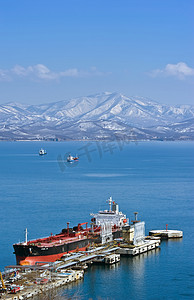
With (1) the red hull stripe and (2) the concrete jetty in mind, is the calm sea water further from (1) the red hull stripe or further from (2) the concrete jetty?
(1) the red hull stripe

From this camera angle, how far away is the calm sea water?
27.9 meters

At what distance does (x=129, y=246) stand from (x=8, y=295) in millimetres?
11459

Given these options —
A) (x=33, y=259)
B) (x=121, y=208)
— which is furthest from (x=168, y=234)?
(x=33, y=259)

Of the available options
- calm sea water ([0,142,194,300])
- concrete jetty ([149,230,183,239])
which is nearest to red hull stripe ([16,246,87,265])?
calm sea water ([0,142,194,300])

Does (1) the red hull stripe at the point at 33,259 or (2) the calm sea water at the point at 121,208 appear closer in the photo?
(2) the calm sea water at the point at 121,208

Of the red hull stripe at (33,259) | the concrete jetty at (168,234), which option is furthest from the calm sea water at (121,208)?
the red hull stripe at (33,259)

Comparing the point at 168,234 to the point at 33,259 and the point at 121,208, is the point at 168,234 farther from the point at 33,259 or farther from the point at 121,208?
the point at 33,259

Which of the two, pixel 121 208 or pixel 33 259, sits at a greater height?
pixel 121 208

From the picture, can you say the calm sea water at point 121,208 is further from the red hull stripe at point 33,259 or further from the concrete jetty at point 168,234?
the red hull stripe at point 33,259

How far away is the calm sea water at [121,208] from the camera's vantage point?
91.6 ft

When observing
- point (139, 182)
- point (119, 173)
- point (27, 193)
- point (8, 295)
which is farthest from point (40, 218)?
point (119, 173)

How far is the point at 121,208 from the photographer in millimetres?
48531

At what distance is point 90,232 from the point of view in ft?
117

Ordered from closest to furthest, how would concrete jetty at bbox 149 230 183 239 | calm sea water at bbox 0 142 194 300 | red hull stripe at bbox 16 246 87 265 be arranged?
1. calm sea water at bbox 0 142 194 300
2. red hull stripe at bbox 16 246 87 265
3. concrete jetty at bbox 149 230 183 239
